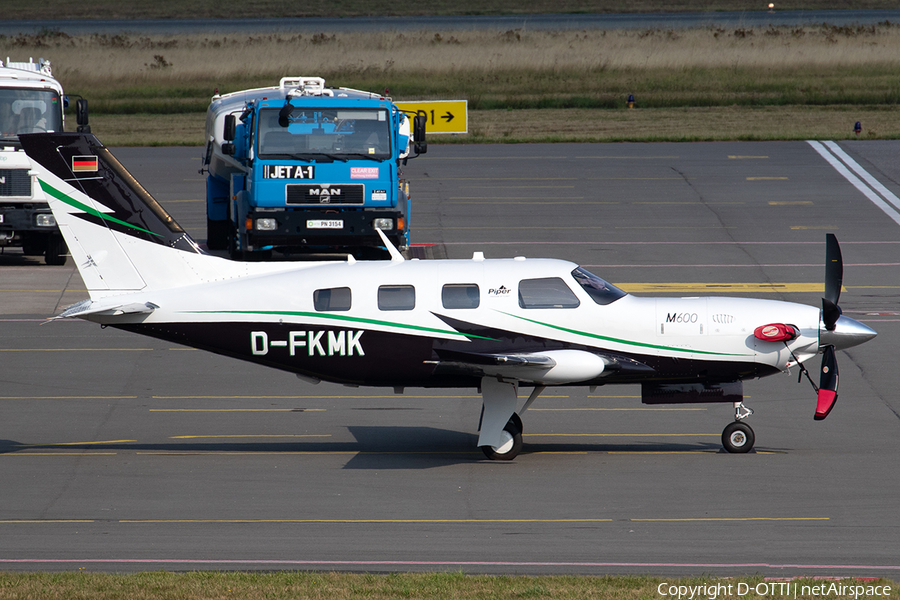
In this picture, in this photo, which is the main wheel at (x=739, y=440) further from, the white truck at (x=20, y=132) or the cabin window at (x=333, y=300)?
the white truck at (x=20, y=132)

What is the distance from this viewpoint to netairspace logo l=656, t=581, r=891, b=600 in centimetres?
1004

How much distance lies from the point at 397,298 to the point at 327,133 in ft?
41.1

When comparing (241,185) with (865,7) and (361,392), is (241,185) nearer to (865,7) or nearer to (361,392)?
(361,392)

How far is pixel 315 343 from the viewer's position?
49.6 ft

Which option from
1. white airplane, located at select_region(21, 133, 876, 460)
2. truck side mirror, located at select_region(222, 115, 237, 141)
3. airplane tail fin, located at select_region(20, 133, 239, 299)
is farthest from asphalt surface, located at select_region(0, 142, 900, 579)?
truck side mirror, located at select_region(222, 115, 237, 141)

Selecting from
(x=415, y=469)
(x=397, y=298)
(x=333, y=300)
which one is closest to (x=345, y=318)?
(x=333, y=300)

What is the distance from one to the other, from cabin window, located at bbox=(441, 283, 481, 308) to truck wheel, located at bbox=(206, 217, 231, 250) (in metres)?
17.9

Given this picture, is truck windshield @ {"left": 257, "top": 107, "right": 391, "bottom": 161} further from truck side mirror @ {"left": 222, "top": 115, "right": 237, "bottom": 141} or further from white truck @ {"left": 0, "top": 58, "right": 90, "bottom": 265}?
white truck @ {"left": 0, "top": 58, "right": 90, "bottom": 265}

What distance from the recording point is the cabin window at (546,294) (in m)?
15.0

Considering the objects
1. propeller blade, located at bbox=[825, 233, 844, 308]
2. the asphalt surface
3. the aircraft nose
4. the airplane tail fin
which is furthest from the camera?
the airplane tail fin

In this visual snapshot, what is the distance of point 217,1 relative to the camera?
112 m

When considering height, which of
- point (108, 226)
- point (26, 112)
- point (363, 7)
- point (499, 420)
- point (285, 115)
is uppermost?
point (363, 7)

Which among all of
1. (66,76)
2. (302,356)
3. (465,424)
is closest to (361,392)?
(465,424)

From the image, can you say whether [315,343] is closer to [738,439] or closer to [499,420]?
[499,420]
